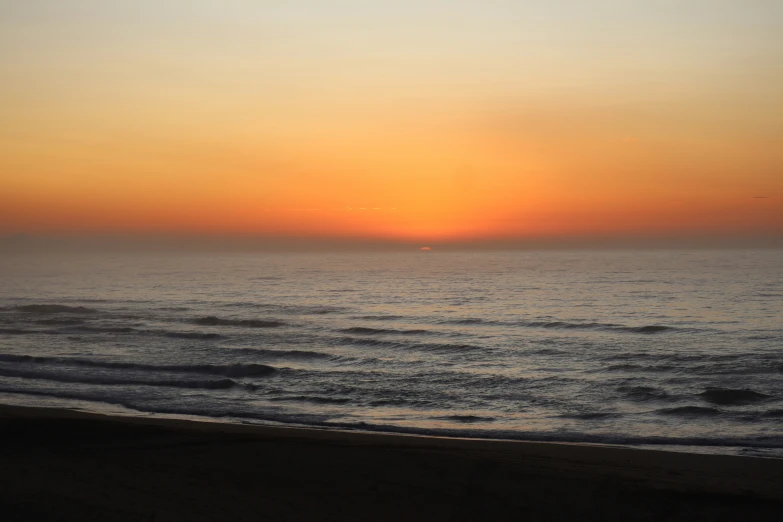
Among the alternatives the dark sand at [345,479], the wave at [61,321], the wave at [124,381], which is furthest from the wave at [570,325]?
the wave at [61,321]

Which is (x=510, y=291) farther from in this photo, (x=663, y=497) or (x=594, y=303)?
(x=663, y=497)

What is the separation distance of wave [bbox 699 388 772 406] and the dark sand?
624 centimetres

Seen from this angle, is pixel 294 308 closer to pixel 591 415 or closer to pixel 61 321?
pixel 61 321

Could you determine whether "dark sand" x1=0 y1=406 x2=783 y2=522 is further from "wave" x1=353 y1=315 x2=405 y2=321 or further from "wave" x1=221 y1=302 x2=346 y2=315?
"wave" x1=221 y1=302 x2=346 y2=315

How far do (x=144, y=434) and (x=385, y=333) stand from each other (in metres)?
23.1

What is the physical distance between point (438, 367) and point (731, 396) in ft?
34.7

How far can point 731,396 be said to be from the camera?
1827 centimetres

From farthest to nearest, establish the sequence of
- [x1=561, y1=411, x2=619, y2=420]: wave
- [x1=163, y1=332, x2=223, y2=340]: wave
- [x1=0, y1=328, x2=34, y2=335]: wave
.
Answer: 1. [x1=0, y1=328, x2=34, y2=335]: wave
2. [x1=163, y1=332, x2=223, y2=340]: wave
3. [x1=561, y1=411, x2=619, y2=420]: wave

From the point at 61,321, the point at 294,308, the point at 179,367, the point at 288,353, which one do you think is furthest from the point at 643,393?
the point at 61,321

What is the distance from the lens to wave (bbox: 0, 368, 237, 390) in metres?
21.2

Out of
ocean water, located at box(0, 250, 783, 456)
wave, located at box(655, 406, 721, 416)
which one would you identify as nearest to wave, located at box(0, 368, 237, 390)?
ocean water, located at box(0, 250, 783, 456)

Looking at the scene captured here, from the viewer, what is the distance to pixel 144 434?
42.3 ft

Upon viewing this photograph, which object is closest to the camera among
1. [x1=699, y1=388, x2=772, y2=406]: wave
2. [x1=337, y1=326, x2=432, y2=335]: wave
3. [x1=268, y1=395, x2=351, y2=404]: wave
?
[x1=699, y1=388, x2=772, y2=406]: wave

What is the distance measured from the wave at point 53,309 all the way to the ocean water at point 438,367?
0.71ft
